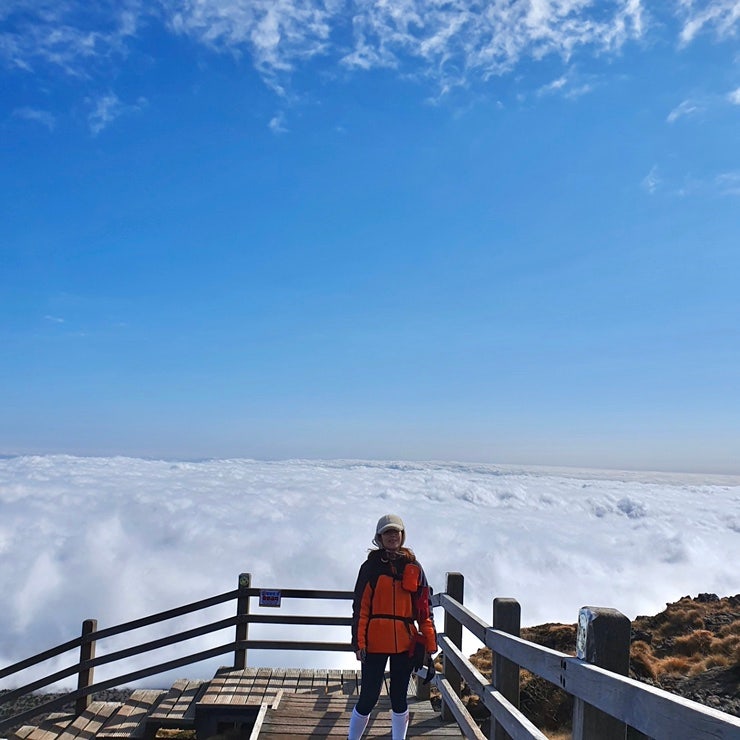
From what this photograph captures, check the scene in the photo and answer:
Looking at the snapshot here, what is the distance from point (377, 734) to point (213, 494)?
204829mm

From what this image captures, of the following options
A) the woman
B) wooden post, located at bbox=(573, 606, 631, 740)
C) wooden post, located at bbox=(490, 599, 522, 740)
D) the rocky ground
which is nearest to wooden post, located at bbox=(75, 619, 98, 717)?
the woman

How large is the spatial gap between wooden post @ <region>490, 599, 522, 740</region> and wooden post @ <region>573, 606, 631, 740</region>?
4.96ft

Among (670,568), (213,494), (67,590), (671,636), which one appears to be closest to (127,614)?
(67,590)

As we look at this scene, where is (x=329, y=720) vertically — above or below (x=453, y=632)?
below

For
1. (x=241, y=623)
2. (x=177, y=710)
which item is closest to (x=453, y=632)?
(x=241, y=623)

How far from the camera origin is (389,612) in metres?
4.73

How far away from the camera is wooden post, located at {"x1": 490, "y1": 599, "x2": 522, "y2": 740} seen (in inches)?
170

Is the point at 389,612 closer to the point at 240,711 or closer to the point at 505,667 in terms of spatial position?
the point at 505,667

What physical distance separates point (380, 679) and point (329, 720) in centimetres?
157

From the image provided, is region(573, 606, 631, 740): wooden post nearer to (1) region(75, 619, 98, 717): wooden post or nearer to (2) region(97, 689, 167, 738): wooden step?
(2) region(97, 689, 167, 738): wooden step

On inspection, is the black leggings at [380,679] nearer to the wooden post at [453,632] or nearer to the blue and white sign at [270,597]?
the wooden post at [453,632]

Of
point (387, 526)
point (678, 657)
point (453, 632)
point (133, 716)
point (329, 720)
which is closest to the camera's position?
point (387, 526)

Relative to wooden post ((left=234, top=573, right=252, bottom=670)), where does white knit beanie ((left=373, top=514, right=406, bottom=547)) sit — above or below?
above

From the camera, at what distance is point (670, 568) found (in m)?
132
